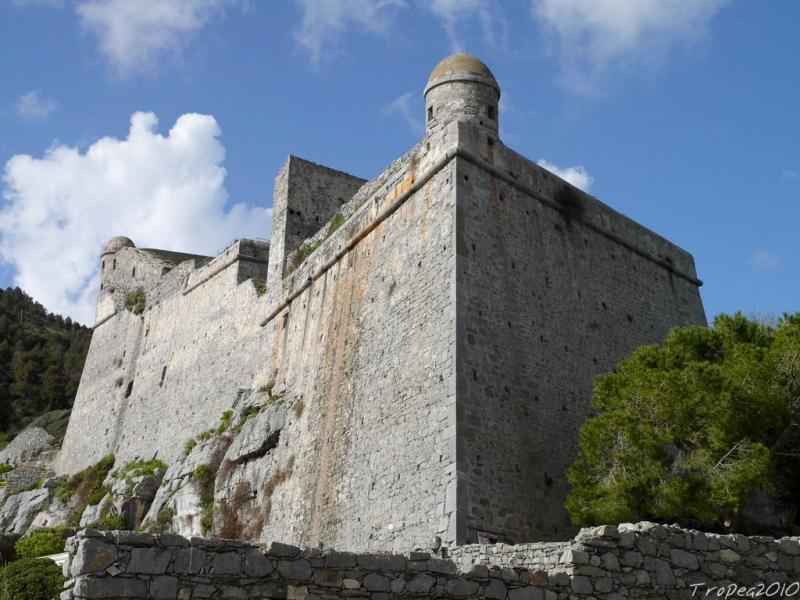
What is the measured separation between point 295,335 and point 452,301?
7.57 m

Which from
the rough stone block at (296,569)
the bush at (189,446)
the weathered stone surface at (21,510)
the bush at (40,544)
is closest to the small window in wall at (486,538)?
the rough stone block at (296,569)

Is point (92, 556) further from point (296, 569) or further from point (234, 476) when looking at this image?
point (234, 476)

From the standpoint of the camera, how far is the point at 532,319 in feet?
51.1

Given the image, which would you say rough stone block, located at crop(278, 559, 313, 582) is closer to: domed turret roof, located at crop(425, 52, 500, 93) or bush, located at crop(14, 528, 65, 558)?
domed turret roof, located at crop(425, 52, 500, 93)

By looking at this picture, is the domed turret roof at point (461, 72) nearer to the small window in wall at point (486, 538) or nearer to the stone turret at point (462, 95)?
the stone turret at point (462, 95)

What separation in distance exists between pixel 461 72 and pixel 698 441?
9.34 m

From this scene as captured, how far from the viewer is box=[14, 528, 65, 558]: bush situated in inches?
902

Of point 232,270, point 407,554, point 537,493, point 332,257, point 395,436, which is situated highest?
point 232,270

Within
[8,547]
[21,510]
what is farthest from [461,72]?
[21,510]

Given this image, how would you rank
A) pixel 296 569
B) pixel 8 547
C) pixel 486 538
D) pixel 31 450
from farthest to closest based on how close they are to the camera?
1. pixel 31 450
2. pixel 8 547
3. pixel 486 538
4. pixel 296 569

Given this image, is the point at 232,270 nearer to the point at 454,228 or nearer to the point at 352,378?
the point at 352,378

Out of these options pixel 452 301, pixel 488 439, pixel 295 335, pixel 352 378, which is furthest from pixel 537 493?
pixel 295 335

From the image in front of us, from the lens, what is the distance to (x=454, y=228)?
49.0 ft

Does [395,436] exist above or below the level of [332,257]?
below
